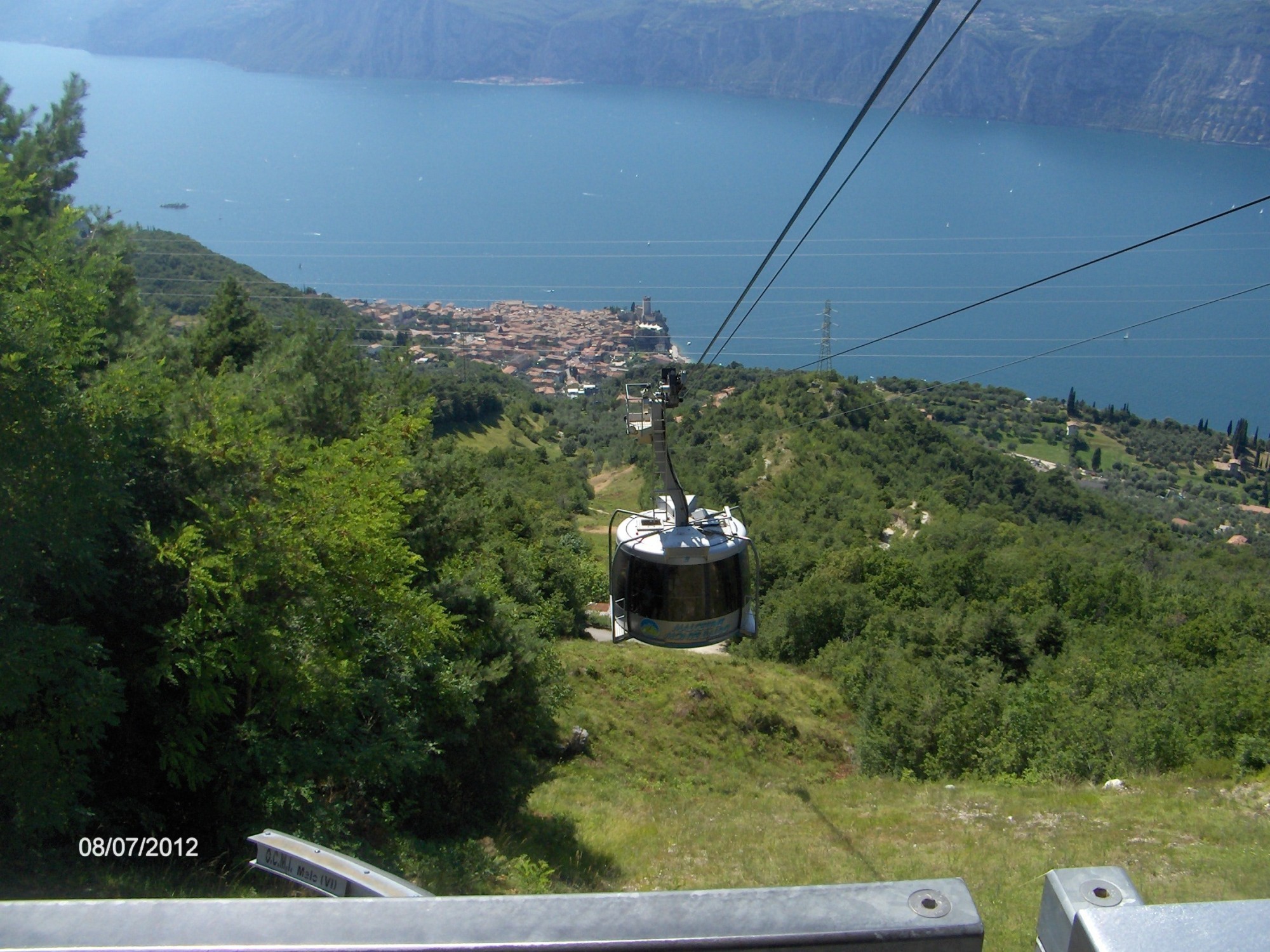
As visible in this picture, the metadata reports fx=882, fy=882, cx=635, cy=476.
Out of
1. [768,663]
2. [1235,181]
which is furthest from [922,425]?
[1235,181]

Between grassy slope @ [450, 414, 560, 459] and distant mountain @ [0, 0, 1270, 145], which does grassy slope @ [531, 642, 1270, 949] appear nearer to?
grassy slope @ [450, 414, 560, 459]

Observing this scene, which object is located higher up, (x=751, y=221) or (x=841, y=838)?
(x=751, y=221)

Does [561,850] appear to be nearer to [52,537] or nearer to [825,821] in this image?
[825,821]

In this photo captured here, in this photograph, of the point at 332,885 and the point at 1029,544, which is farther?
the point at 1029,544

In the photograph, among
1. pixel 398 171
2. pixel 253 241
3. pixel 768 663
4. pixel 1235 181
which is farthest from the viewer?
pixel 398 171

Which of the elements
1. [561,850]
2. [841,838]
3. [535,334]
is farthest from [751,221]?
[561,850]

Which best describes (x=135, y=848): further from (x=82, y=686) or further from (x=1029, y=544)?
(x=1029, y=544)
